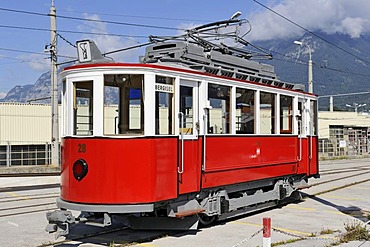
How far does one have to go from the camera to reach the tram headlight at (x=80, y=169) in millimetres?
8516

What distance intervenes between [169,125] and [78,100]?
1636 mm

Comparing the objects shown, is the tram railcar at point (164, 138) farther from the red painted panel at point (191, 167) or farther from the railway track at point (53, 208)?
the railway track at point (53, 208)

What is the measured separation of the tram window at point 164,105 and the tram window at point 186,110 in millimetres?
271

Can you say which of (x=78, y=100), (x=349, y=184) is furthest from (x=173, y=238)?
(x=349, y=184)

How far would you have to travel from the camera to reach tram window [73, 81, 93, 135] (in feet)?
28.7

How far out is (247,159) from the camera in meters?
11.1

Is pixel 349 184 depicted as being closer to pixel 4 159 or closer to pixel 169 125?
pixel 169 125

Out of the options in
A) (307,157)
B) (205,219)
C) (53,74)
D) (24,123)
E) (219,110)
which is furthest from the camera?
(24,123)

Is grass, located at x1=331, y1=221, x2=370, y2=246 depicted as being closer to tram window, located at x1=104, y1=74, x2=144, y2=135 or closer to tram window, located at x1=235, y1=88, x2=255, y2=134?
tram window, located at x1=235, y1=88, x2=255, y2=134

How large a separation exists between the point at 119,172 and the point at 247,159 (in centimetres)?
357

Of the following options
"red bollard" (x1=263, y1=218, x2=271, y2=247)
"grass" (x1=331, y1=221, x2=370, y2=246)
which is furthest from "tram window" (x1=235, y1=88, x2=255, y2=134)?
"red bollard" (x1=263, y1=218, x2=271, y2=247)

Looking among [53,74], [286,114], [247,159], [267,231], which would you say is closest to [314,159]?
[286,114]

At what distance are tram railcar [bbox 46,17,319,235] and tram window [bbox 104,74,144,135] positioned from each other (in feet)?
0.06

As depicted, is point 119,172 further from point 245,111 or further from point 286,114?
point 286,114
